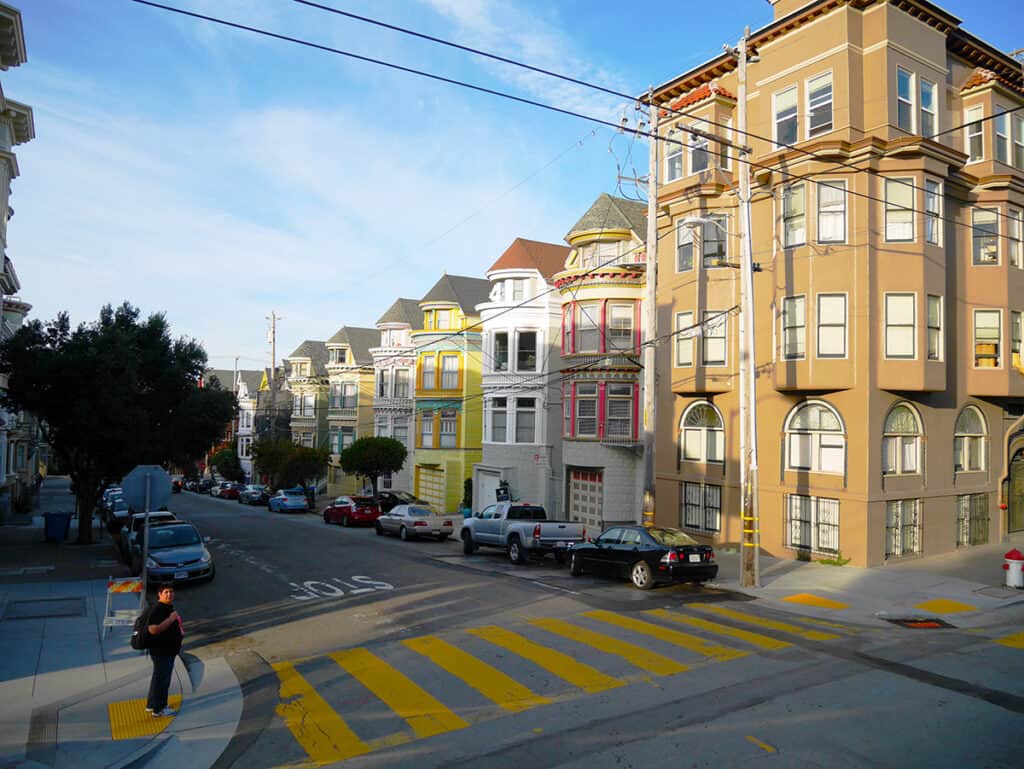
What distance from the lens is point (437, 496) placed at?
Answer: 43469 millimetres

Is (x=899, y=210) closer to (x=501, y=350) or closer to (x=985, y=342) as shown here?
(x=985, y=342)

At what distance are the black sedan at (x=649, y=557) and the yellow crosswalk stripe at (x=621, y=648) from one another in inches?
157

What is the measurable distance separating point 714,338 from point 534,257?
1711 cm

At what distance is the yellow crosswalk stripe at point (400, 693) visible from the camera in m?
8.94

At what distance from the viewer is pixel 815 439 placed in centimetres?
2112

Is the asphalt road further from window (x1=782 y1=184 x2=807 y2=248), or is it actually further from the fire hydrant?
window (x1=782 y1=184 x2=807 y2=248)

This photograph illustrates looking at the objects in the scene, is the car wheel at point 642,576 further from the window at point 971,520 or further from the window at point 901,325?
the window at point 971,520

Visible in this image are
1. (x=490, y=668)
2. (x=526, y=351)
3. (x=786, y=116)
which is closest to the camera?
(x=490, y=668)

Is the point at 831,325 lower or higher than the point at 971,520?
higher

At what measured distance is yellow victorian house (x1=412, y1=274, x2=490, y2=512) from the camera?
42469mm

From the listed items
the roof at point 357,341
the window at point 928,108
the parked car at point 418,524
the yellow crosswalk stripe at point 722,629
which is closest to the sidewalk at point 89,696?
the yellow crosswalk stripe at point 722,629

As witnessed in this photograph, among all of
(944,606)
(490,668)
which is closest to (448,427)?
(944,606)

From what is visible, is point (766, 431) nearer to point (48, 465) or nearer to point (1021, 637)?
point (1021, 637)

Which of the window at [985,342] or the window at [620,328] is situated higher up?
the window at [620,328]
